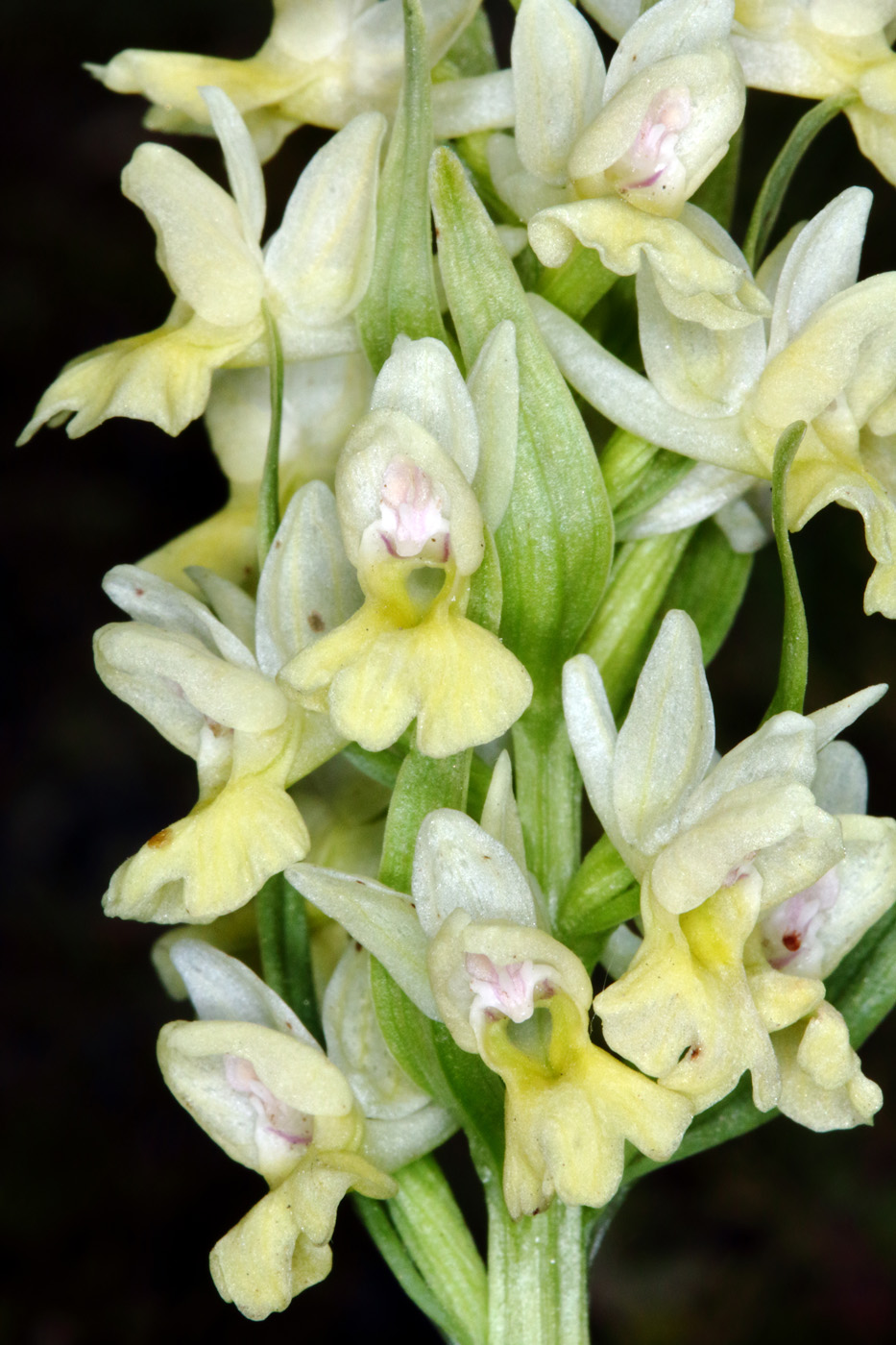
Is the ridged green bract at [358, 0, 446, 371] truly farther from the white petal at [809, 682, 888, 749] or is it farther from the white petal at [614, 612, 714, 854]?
the white petal at [809, 682, 888, 749]

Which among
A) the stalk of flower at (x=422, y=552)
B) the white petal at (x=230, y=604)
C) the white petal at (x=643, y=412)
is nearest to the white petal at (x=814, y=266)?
the white petal at (x=643, y=412)

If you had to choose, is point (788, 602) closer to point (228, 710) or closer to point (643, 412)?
point (643, 412)

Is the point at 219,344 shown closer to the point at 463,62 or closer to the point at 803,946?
the point at 463,62

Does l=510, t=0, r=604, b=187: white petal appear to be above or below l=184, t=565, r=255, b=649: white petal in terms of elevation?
above

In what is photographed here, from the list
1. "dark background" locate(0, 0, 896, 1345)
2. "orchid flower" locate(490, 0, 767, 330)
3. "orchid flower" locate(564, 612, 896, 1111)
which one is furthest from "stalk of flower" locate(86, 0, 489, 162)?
"dark background" locate(0, 0, 896, 1345)

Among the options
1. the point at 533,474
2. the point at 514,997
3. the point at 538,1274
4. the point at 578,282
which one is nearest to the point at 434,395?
the point at 533,474

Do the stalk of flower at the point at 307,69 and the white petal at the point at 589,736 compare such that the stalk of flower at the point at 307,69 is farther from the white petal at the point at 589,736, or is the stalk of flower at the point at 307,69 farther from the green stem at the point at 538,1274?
the green stem at the point at 538,1274
